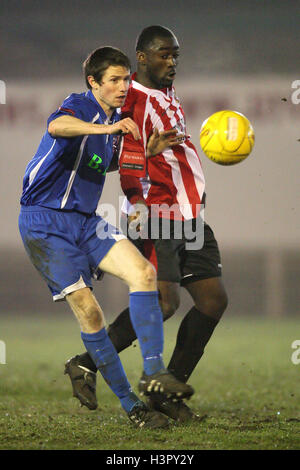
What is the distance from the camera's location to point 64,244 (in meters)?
3.61

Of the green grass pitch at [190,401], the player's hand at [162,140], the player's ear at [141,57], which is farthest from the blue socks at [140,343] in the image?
the player's ear at [141,57]

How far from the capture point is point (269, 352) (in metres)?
8.13

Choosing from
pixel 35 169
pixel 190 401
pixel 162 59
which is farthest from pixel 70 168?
pixel 190 401

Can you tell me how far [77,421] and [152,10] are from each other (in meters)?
8.39

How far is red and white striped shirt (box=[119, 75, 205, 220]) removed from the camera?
4.12m

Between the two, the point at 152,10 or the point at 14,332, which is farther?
the point at 152,10

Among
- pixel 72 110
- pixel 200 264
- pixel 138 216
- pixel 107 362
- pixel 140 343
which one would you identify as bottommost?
pixel 107 362

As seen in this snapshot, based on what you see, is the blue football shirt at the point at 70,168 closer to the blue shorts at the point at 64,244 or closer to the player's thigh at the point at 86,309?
the blue shorts at the point at 64,244

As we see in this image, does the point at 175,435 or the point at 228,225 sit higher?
the point at 228,225

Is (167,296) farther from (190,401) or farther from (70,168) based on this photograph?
(190,401)

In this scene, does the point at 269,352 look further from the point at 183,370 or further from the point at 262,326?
the point at 183,370

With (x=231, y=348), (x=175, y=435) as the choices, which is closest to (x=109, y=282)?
(x=231, y=348)

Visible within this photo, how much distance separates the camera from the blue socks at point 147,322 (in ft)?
11.4

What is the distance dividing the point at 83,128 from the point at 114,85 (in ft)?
1.37
